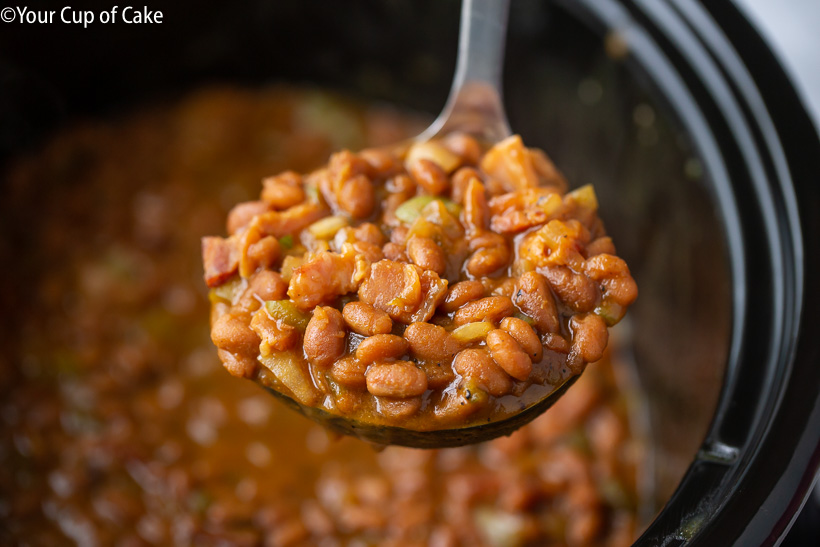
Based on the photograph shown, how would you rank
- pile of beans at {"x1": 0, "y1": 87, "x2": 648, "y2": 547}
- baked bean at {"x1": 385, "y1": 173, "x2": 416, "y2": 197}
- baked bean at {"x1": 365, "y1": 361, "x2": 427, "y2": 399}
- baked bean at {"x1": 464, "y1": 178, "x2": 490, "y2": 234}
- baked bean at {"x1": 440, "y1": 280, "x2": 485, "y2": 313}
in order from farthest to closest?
pile of beans at {"x1": 0, "y1": 87, "x2": 648, "y2": 547} < baked bean at {"x1": 385, "y1": 173, "x2": 416, "y2": 197} < baked bean at {"x1": 464, "y1": 178, "x2": 490, "y2": 234} < baked bean at {"x1": 440, "y1": 280, "x2": 485, "y2": 313} < baked bean at {"x1": 365, "y1": 361, "x2": 427, "y2": 399}

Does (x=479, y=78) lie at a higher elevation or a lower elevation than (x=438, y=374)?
higher

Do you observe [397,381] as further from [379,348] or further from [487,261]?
[487,261]

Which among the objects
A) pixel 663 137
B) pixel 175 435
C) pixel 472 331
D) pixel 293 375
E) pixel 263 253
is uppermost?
pixel 663 137

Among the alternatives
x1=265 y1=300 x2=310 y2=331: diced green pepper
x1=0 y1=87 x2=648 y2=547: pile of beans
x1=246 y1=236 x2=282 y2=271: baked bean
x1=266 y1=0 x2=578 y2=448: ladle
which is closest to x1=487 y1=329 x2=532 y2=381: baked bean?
x1=265 y1=300 x2=310 y2=331: diced green pepper

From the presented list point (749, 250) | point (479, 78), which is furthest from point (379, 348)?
point (749, 250)

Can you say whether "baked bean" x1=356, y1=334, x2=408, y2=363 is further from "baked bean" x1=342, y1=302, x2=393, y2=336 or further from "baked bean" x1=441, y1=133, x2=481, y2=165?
"baked bean" x1=441, y1=133, x2=481, y2=165
